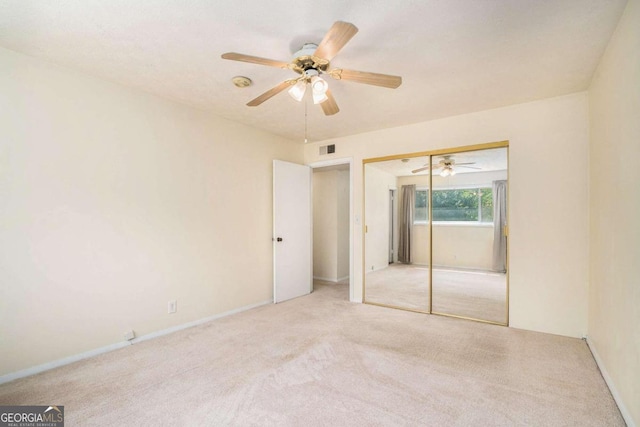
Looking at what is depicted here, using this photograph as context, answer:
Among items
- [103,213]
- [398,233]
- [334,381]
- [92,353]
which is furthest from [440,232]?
[92,353]

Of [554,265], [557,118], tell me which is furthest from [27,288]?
[557,118]

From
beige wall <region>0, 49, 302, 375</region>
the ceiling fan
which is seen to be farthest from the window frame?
beige wall <region>0, 49, 302, 375</region>

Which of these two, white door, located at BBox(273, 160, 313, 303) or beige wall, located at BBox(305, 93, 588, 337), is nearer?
beige wall, located at BBox(305, 93, 588, 337)

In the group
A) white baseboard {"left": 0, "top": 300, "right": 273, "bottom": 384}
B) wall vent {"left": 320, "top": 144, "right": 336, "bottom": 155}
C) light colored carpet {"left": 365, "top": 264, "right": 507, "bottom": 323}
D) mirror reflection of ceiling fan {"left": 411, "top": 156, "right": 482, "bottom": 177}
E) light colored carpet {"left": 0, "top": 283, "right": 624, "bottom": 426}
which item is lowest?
light colored carpet {"left": 0, "top": 283, "right": 624, "bottom": 426}

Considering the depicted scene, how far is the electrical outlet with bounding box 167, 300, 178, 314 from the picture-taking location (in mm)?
3172

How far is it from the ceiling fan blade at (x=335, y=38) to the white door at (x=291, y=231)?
2628 mm

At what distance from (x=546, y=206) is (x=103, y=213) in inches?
174

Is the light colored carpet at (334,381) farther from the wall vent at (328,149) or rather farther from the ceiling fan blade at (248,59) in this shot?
the wall vent at (328,149)

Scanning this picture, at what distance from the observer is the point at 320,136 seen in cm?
452

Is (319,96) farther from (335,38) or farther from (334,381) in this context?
(334,381)

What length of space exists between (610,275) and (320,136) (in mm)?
3578

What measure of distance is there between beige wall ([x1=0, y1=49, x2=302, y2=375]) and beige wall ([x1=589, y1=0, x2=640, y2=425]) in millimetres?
3614

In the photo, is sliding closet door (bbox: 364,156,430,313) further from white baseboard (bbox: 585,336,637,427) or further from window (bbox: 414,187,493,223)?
white baseboard (bbox: 585,336,637,427)

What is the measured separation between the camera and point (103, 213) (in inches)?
105
